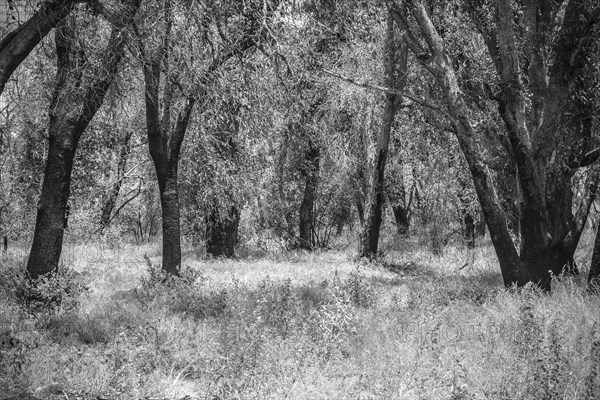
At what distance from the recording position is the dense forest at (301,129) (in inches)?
342

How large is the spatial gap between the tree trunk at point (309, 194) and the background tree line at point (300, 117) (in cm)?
8

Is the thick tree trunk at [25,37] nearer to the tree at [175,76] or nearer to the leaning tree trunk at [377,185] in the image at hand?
the tree at [175,76]

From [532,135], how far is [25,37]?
24.5 feet

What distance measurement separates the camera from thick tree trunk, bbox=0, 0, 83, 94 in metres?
6.61

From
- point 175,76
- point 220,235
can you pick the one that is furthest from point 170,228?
point 220,235

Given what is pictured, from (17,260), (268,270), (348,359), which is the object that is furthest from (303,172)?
(348,359)

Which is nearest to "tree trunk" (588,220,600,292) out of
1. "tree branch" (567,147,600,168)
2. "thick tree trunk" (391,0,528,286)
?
"thick tree trunk" (391,0,528,286)

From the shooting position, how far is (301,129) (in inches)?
797

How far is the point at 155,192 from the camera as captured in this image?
58.0 ft

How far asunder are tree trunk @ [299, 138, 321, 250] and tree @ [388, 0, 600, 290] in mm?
10778

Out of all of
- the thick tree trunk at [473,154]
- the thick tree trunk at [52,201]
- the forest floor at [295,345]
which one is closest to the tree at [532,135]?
the thick tree trunk at [473,154]

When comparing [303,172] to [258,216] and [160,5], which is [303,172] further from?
[160,5]

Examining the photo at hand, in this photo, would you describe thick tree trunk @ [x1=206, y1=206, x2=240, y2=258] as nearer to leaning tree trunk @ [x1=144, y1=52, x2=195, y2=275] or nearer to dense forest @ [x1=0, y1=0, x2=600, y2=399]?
dense forest @ [x1=0, y1=0, x2=600, y2=399]

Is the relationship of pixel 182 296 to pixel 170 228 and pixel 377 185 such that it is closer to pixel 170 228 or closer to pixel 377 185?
pixel 170 228
